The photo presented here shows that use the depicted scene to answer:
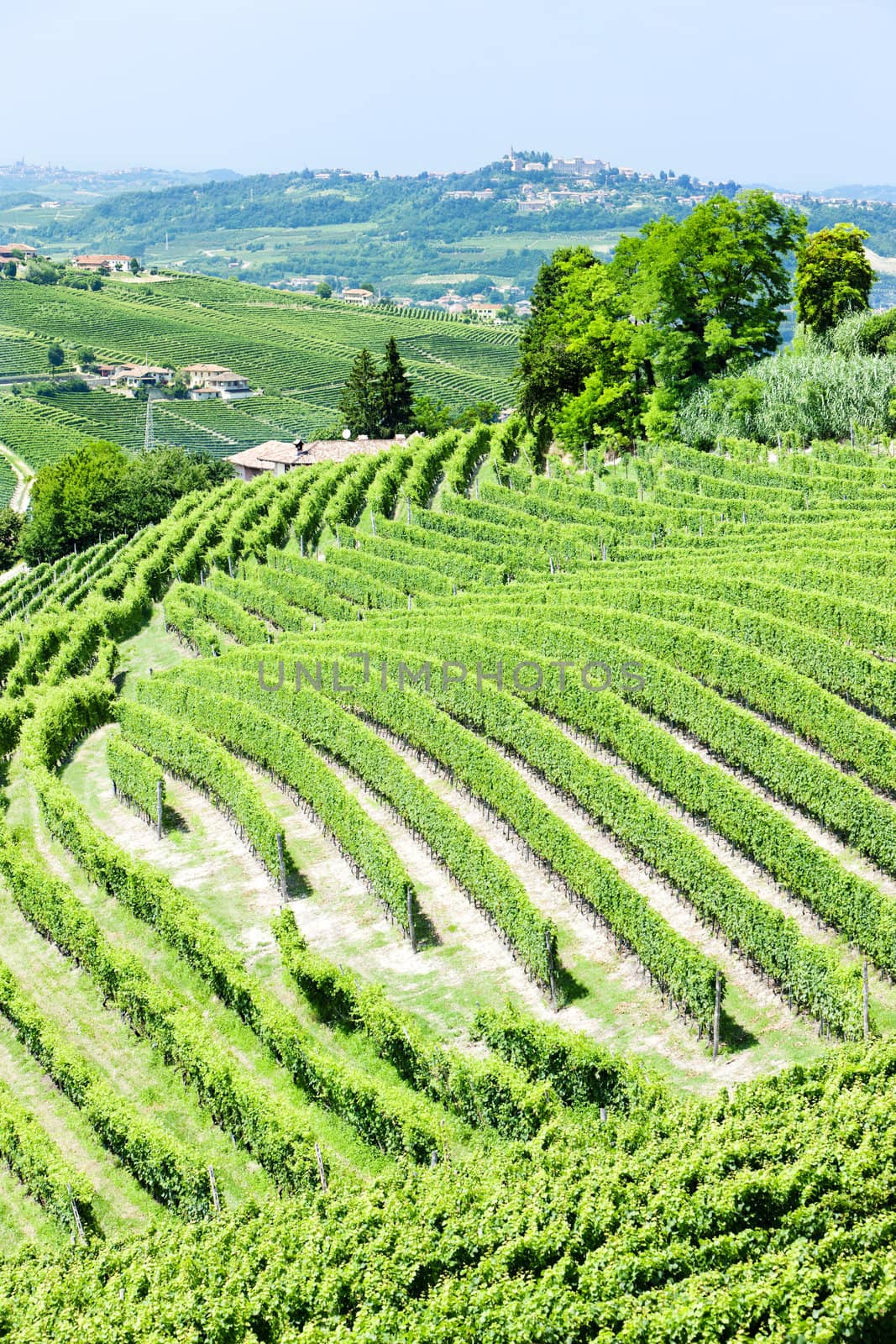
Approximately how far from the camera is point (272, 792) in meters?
37.6

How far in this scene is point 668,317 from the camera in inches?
2456

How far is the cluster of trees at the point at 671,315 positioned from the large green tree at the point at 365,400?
82.8 feet

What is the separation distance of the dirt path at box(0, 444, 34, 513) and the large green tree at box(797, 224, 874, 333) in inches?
2725

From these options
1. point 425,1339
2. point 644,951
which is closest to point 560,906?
point 644,951

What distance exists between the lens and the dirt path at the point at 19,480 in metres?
120

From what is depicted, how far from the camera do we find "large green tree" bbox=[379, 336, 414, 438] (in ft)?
308

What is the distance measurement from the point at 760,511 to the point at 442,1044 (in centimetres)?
3072

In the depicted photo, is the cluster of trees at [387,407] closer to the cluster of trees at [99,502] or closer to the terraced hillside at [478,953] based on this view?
the cluster of trees at [99,502]

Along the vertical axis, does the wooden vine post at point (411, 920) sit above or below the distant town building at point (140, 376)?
below

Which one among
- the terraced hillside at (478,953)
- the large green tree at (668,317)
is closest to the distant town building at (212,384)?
the large green tree at (668,317)

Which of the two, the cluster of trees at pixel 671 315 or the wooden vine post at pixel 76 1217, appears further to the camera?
the cluster of trees at pixel 671 315

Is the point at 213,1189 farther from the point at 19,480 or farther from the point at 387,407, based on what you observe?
the point at 19,480

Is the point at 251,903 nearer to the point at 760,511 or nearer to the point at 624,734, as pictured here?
the point at 624,734

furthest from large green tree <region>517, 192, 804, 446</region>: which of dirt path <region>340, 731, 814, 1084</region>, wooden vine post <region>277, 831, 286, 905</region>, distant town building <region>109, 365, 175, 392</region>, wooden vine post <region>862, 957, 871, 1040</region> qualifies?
distant town building <region>109, 365, 175, 392</region>
